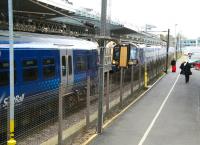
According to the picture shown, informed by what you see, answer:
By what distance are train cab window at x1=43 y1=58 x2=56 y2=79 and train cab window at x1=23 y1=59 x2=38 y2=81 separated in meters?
0.75

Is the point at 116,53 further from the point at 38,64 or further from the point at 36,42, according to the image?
the point at 36,42

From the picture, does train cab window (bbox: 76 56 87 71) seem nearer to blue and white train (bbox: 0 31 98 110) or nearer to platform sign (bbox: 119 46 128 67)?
blue and white train (bbox: 0 31 98 110)

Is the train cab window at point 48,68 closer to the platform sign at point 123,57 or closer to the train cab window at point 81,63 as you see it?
the platform sign at point 123,57

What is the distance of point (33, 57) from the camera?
15.5 meters

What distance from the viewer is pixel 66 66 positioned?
757 inches

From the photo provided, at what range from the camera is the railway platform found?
1319 cm

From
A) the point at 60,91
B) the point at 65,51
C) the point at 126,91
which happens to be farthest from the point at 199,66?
the point at 60,91

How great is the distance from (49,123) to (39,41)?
5.86 meters

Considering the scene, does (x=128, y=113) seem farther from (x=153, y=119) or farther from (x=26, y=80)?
(x=26, y=80)

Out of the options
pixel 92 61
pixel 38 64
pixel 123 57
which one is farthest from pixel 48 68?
pixel 92 61

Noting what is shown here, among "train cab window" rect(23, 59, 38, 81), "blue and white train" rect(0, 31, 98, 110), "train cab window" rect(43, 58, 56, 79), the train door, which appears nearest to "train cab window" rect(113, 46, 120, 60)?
"blue and white train" rect(0, 31, 98, 110)

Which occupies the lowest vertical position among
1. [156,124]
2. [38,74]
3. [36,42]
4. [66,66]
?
[156,124]

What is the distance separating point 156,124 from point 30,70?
15.0ft

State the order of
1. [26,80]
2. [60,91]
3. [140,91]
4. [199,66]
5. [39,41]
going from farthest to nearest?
1. [199,66]
2. [140,91]
3. [39,41]
4. [26,80]
5. [60,91]
